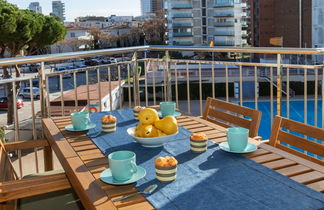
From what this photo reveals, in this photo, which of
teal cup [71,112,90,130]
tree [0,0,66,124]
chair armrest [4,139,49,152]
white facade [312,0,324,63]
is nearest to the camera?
teal cup [71,112,90,130]

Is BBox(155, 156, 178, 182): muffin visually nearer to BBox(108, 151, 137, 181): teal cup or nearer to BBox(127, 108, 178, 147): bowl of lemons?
BBox(108, 151, 137, 181): teal cup

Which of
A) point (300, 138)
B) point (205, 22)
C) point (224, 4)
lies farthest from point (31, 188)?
point (205, 22)

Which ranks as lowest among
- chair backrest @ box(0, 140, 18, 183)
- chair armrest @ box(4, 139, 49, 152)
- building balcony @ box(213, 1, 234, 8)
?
chair backrest @ box(0, 140, 18, 183)

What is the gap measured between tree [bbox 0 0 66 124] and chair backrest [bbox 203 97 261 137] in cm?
1533

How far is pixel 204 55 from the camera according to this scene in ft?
143

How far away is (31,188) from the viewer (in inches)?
66.7

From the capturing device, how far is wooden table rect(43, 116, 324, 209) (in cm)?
132

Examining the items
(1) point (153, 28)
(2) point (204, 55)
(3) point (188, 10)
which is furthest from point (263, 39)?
(1) point (153, 28)

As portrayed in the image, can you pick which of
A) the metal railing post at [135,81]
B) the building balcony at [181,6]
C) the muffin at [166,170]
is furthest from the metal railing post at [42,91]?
the building balcony at [181,6]

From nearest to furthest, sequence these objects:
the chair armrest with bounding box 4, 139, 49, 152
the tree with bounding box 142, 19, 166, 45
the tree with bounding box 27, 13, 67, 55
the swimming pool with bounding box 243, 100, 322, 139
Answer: the chair armrest with bounding box 4, 139, 49, 152
the swimming pool with bounding box 243, 100, 322, 139
the tree with bounding box 27, 13, 67, 55
the tree with bounding box 142, 19, 166, 45

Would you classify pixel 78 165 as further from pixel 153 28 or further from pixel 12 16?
pixel 153 28

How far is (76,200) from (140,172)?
2.55 feet

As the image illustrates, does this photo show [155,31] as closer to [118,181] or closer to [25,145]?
[25,145]

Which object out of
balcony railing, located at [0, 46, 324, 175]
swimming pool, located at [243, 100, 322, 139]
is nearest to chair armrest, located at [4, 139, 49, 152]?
balcony railing, located at [0, 46, 324, 175]
